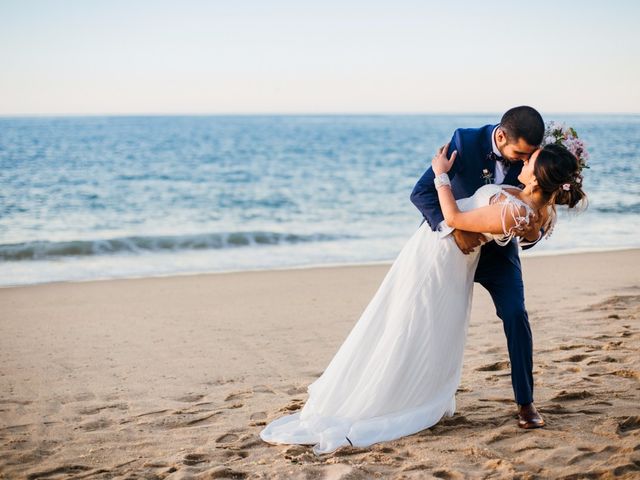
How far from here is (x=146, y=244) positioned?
42.5 ft

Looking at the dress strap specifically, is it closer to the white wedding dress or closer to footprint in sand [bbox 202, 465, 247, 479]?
the white wedding dress

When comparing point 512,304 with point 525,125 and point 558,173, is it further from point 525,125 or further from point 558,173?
point 525,125

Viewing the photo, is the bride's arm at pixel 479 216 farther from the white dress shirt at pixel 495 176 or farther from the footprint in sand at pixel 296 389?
the footprint in sand at pixel 296 389

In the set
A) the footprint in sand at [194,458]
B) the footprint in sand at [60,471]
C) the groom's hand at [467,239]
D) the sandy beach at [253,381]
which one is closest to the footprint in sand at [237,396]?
the sandy beach at [253,381]

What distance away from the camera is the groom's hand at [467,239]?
376 centimetres

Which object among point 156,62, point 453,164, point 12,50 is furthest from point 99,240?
point 156,62

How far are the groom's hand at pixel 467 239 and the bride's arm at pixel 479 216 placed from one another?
9cm

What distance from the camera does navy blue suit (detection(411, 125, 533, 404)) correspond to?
3.81m

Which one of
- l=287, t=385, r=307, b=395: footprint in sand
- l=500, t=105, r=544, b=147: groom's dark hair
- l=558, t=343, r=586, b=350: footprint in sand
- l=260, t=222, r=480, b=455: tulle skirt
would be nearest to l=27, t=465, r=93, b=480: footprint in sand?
l=260, t=222, r=480, b=455: tulle skirt

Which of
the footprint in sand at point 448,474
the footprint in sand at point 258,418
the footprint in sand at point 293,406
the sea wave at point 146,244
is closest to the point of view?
the footprint in sand at point 448,474

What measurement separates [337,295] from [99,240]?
6734 millimetres

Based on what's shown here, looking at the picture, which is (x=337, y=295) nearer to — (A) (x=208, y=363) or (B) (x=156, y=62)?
(A) (x=208, y=363)

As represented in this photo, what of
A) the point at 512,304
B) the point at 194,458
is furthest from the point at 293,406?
the point at 512,304

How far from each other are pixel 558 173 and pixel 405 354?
1.29 m
